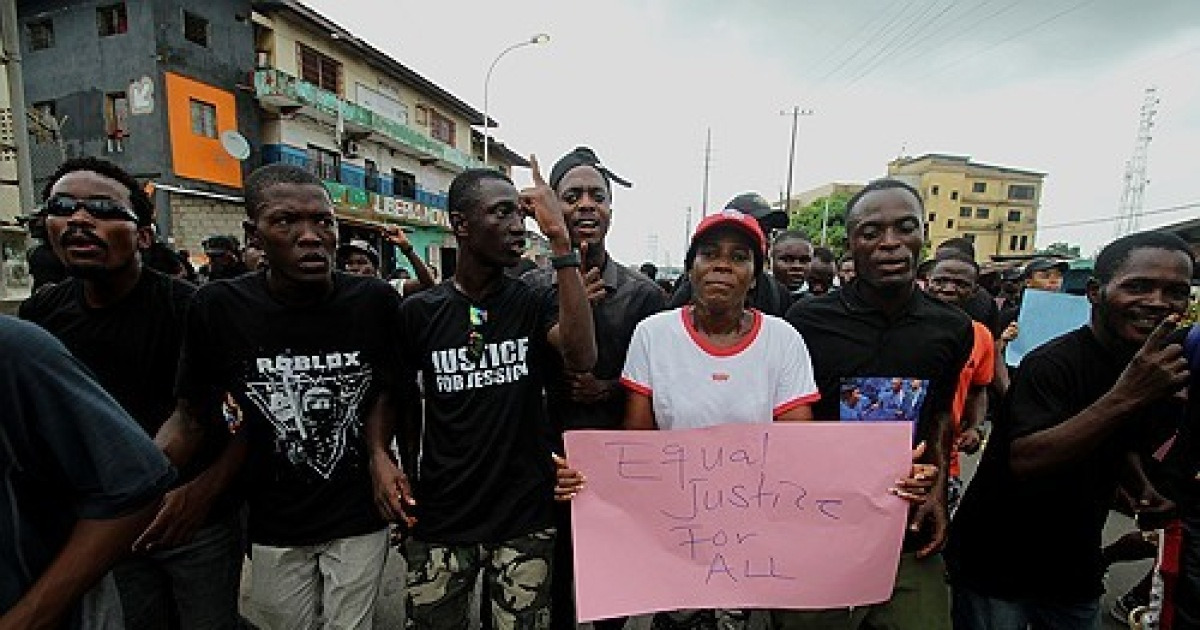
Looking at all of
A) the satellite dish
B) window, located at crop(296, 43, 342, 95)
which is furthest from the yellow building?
the satellite dish

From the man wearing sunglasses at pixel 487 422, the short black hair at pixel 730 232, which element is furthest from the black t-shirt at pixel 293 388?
the short black hair at pixel 730 232

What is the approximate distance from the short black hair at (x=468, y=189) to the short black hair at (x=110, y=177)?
1.06 metres

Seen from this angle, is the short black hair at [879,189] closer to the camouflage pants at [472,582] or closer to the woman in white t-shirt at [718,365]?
the woman in white t-shirt at [718,365]

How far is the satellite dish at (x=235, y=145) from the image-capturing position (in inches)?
704

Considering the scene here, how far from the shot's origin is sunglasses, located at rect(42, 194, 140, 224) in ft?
6.24

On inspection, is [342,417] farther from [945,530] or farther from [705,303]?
[945,530]

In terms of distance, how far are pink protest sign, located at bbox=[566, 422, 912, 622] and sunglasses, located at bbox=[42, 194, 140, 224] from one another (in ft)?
5.71

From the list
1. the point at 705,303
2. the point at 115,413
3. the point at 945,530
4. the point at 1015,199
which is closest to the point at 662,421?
the point at 705,303

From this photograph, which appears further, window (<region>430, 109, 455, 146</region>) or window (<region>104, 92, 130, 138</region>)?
window (<region>430, 109, 455, 146</region>)

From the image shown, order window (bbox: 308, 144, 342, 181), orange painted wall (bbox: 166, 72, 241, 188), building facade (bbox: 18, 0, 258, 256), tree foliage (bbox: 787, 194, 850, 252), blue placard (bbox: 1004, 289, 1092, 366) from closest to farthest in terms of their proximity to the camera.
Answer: blue placard (bbox: 1004, 289, 1092, 366) → building facade (bbox: 18, 0, 258, 256) → orange painted wall (bbox: 166, 72, 241, 188) → window (bbox: 308, 144, 342, 181) → tree foliage (bbox: 787, 194, 850, 252)

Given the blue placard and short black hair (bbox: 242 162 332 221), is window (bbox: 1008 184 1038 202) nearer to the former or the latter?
the blue placard

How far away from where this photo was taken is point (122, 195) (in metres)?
2.04

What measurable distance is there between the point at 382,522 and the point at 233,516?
1.97 feet

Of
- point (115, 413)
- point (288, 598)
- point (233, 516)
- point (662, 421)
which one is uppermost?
point (115, 413)
